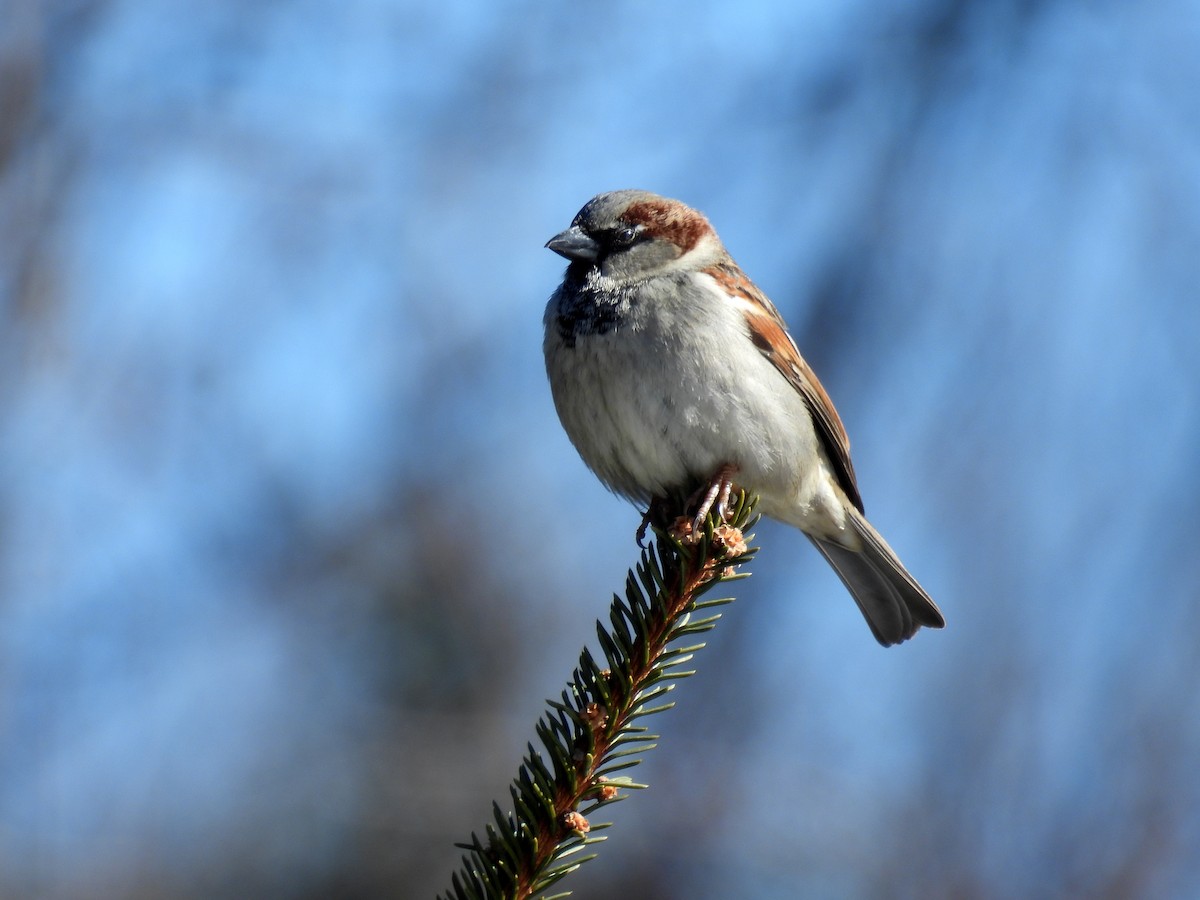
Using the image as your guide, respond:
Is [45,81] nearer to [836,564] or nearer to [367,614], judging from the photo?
[367,614]

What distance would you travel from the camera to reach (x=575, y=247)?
2.83 m

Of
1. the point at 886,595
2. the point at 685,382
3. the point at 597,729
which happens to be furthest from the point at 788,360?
the point at 597,729

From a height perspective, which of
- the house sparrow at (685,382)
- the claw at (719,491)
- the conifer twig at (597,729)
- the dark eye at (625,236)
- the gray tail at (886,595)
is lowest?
the conifer twig at (597,729)

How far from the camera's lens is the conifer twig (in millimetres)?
1362

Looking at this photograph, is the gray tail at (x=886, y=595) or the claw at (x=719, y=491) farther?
Result: the gray tail at (x=886, y=595)

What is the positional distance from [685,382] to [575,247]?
485 millimetres

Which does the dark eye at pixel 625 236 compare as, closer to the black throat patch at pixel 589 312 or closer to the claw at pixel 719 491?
the black throat patch at pixel 589 312

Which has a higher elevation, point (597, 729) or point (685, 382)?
point (685, 382)

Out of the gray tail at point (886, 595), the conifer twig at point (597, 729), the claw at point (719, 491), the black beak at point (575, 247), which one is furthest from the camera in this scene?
the gray tail at point (886, 595)

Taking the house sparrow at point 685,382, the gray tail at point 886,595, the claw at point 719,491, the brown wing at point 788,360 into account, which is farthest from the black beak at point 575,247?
the gray tail at point 886,595

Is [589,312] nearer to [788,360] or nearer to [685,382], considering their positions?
[685,382]

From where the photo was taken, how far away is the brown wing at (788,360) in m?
2.85

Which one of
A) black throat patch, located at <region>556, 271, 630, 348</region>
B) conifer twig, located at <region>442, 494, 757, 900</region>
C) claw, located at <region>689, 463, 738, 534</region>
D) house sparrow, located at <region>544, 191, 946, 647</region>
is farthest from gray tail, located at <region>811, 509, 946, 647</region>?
conifer twig, located at <region>442, 494, 757, 900</region>

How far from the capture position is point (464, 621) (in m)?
5.18
